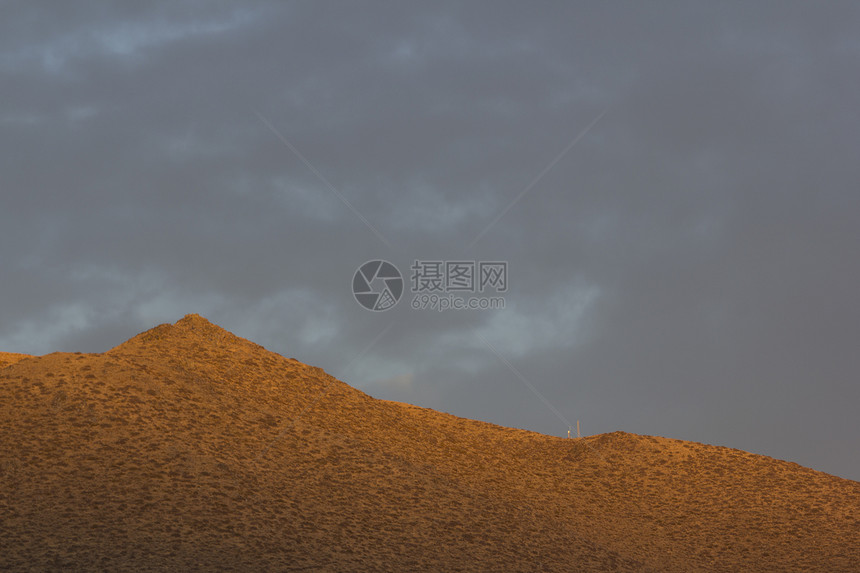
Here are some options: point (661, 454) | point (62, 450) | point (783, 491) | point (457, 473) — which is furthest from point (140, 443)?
point (783, 491)

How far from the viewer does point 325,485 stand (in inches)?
845

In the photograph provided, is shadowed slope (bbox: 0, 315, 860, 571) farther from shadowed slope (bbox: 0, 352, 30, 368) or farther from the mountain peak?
shadowed slope (bbox: 0, 352, 30, 368)

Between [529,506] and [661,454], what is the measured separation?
10054 millimetres

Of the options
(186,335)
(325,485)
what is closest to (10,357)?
(186,335)

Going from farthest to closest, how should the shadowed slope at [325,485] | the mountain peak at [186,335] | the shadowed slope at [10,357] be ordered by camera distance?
the shadowed slope at [10,357] → the mountain peak at [186,335] → the shadowed slope at [325,485]

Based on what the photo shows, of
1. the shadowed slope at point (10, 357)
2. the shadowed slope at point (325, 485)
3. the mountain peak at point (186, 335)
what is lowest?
the shadowed slope at point (325, 485)

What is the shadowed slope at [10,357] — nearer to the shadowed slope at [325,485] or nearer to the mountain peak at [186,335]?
the mountain peak at [186,335]

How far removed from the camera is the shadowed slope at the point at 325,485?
17.4m

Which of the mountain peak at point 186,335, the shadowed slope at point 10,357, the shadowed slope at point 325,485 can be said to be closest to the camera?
the shadowed slope at point 325,485

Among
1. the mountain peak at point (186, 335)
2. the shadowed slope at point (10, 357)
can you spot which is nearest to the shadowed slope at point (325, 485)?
the mountain peak at point (186, 335)

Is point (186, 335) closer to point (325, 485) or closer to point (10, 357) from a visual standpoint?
point (325, 485)

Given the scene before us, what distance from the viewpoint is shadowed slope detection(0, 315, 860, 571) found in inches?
687

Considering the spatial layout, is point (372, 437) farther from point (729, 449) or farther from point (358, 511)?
point (729, 449)

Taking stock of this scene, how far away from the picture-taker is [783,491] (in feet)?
97.8
